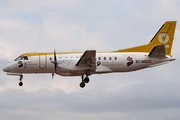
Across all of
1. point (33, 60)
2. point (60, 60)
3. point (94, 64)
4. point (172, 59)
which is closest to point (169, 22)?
point (172, 59)

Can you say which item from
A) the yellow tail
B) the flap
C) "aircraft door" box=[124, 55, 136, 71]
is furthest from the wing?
the yellow tail

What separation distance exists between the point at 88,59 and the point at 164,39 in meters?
9.27

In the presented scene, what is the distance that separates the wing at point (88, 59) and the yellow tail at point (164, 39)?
4.72m

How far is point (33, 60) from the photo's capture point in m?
34.2

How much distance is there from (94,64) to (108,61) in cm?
210

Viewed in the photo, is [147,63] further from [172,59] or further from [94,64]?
[94,64]

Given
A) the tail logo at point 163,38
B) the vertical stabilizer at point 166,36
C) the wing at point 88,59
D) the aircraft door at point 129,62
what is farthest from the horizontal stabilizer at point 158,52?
the wing at point 88,59

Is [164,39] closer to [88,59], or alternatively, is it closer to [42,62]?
[88,59]

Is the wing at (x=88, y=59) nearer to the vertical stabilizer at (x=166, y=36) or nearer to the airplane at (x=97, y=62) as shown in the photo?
the airplane at (x=97, y=62)

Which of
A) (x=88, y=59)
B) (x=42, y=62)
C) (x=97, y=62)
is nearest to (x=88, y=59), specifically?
(x=88, y=59)

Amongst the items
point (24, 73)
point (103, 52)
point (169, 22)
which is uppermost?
point (169, 22)

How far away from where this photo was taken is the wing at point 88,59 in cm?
3108

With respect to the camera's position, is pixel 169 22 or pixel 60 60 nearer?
pixel 60 60

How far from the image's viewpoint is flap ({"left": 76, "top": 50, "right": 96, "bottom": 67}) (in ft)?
102
